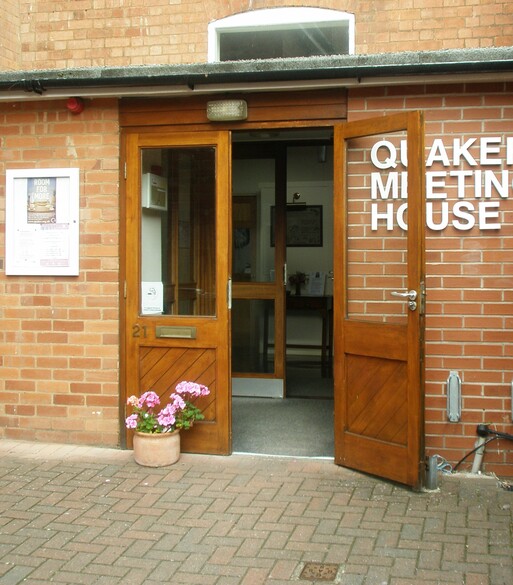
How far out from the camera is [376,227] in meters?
5.94

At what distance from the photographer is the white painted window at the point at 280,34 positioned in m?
7.61

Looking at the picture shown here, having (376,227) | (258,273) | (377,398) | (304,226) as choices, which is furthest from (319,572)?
(304,226)

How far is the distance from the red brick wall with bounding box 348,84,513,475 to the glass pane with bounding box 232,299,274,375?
9.85 feet

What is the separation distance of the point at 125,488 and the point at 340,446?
166 centimetres

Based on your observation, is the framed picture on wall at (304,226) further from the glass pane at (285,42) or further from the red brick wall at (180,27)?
the red brick wall at (180,27)

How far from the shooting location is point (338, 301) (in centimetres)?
599

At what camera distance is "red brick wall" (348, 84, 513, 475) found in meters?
5.86

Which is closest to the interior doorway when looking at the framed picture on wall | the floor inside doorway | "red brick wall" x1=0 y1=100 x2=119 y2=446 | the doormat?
the floor inside doorway

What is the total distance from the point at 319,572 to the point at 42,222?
12.8 feet

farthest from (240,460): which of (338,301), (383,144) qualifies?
(383,144)

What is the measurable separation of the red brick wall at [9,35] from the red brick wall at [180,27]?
0.06m

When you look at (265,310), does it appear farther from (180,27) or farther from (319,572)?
(319,572)

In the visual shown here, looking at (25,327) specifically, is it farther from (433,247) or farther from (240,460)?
(433,247)

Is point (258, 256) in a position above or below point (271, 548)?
above
